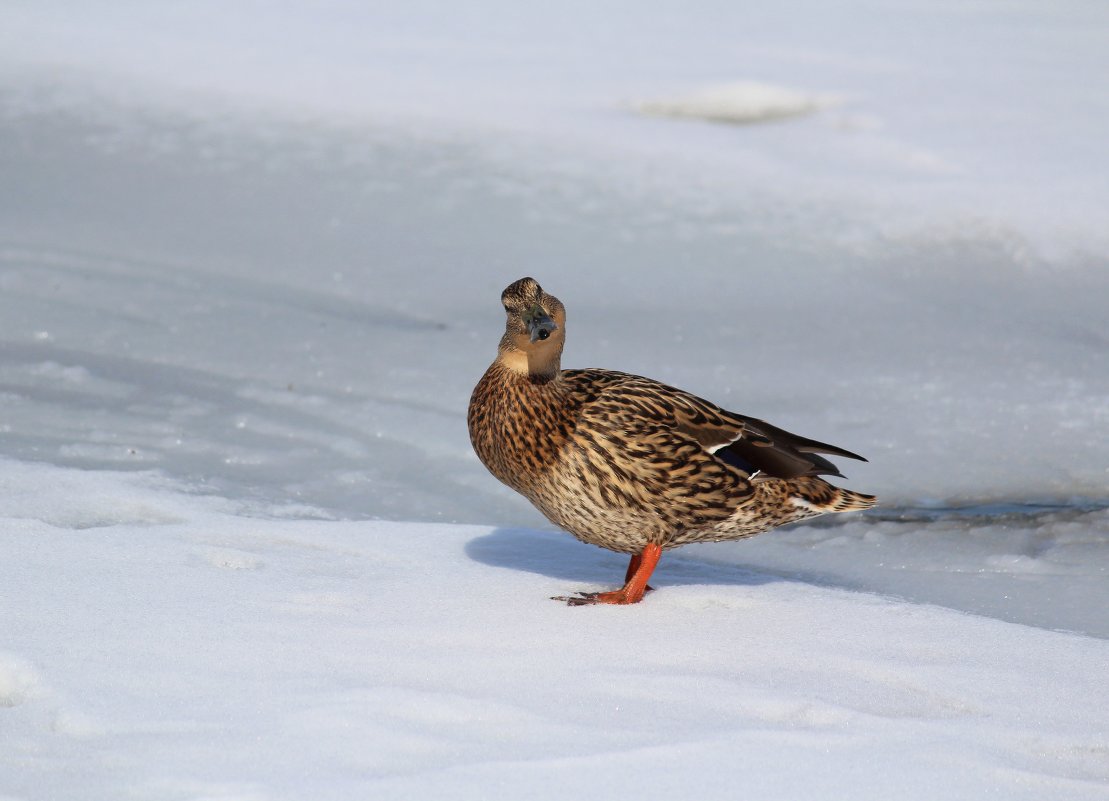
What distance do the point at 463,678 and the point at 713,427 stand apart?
1371mm

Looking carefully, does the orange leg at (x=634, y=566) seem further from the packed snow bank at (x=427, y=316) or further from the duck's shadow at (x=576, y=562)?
the packed snow bank at (x=427, y=316)

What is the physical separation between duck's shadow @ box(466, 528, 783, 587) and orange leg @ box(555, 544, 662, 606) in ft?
0.76

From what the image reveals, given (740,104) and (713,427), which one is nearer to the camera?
(713,427)

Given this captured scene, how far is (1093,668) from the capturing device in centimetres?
360

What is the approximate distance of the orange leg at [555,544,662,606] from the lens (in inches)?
158

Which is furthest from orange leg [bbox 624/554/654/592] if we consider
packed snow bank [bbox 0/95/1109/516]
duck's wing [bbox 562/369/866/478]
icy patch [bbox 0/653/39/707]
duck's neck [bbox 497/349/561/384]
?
icy patch [bbox 0/653/39/707]

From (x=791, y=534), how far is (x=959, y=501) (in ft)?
2.22

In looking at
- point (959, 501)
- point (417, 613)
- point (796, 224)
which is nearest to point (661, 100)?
point (796, 224)

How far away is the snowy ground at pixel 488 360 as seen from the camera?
3020 mm

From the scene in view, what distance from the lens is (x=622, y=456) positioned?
160 inches

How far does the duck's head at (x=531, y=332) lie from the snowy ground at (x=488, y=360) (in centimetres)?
65

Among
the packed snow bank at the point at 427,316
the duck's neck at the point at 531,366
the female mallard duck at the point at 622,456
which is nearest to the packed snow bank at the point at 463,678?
the female mallard duck at the point at 622,456

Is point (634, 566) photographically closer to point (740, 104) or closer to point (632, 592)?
point (632, 592)

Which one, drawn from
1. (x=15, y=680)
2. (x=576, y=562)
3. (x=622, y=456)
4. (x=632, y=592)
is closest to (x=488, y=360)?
(x=576, y=562)
